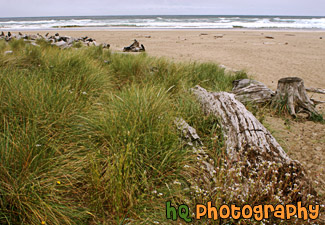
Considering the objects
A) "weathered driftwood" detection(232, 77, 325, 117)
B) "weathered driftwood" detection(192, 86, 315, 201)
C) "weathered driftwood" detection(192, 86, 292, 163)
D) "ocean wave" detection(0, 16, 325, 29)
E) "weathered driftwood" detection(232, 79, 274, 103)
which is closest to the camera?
"weathered driftwood" detection(192, 86, 315, 201)

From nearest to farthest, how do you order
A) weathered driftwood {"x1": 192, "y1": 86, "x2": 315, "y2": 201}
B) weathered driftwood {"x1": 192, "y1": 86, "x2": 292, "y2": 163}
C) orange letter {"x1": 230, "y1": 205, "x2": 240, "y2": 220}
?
orange letter {"x1": 230, "y1": 205, "x2": 240, "y2": 220} → weathered driftwood {"x1": 192, "y1": 86, "x2": 315, "y2": 201} → weathered driftwood {"x1": 192, "y1": 86, "x2": 292, "y2": 163}

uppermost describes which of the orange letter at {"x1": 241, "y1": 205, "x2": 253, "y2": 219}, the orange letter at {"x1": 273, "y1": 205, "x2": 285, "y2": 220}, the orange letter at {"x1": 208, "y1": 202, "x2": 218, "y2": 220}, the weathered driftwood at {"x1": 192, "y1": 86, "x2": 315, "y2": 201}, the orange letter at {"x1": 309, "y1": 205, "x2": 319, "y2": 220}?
the weathered driftwood at {"x1": 192, "y1": 86, "x2": 315, "y2": 201}

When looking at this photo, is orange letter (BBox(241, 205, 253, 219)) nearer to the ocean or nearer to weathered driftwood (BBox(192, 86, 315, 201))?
weathered driftwood (BBox(192, 86, 315, 201))

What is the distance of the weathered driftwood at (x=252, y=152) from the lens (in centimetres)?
260

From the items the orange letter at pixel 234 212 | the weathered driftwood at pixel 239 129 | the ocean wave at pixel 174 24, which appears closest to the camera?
the orange letter at pixel 234 212

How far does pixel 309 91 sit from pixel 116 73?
4864mm

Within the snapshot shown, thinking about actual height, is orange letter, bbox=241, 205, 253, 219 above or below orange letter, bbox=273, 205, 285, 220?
above

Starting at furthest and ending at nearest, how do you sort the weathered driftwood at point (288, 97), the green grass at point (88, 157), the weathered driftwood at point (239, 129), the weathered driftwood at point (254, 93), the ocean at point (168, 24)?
1. the ocean at point (168, 24)
2. the weathered driftwood at point (254, 93)
3. the weathered driftwood at point (288, 97)
4. the weathered driftwood at point (239, 129)
5. the green grass at point (88, 157)

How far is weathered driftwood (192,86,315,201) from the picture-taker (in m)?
2.60

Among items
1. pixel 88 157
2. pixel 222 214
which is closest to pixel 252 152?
pixel 222 214

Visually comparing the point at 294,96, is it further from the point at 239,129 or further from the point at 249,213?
the point at 249,213

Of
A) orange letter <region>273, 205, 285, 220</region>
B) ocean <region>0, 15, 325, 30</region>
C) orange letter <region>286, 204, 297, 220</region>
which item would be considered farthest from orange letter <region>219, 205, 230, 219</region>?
ocean <region>0, 15, 325, 30</region>

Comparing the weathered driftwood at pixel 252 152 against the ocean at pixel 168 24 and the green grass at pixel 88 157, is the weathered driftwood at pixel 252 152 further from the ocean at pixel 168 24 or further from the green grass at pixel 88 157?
the ocean at pixel 168 24

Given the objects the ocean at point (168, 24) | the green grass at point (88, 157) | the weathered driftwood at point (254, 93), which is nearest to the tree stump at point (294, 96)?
the weathered driftwood at point (254, 93)
